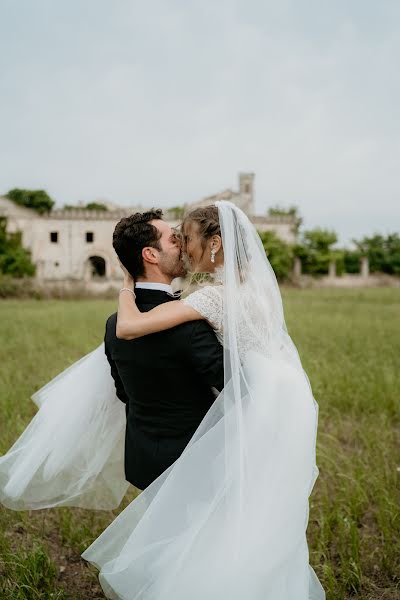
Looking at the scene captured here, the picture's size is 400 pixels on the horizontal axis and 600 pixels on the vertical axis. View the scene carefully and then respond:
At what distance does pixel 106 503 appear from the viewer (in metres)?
3.01

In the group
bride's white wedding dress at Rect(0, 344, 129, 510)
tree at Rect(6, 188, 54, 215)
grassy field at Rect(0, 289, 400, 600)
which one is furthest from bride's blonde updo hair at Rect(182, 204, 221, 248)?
tree at Rect(6, 188, 54, 215)

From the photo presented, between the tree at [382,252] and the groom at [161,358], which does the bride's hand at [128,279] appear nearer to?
the groom at [161,358]

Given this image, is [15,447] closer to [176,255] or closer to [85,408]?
[85,408]

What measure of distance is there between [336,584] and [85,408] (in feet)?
5.06

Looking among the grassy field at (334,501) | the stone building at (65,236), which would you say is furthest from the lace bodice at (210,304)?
the stone building at (65,236)

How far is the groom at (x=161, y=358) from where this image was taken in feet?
6.42

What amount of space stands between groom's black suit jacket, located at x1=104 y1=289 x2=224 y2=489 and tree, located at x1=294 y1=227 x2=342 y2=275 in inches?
1393

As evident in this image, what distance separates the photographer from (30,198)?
37562 mm

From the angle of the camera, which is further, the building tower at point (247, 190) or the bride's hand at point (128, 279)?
the building tower at point (247, 190)

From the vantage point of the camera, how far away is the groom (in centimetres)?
196

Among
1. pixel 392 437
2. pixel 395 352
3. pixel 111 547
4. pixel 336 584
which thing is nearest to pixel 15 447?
pixel 111 547

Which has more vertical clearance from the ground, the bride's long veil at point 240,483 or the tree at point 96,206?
the tree at point 96,206

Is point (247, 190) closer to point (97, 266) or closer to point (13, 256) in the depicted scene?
point (97, 266)

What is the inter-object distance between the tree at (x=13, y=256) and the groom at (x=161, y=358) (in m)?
33.9
